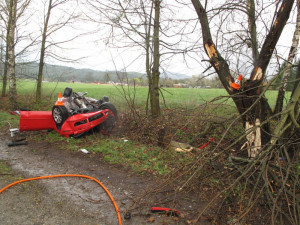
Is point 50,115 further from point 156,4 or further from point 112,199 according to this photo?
point 156,4

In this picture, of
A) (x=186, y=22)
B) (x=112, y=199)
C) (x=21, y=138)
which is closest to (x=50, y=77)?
(x=21, y=138)

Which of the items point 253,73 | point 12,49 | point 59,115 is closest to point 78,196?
point 59,115

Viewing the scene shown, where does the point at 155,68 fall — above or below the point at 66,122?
above

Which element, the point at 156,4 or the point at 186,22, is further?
the point at 156,4

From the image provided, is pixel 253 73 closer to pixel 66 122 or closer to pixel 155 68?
pixel 155 68

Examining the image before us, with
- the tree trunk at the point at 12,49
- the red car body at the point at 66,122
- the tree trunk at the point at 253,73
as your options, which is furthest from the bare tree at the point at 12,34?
the tree trunk at the point at 253,73

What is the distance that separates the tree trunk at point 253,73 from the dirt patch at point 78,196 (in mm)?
1929

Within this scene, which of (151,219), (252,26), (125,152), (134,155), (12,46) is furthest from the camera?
(12,46)

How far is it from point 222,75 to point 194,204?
109 inches

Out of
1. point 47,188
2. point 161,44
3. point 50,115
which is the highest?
point 161,44

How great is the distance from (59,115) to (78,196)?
349cm

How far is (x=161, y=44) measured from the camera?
283 inches

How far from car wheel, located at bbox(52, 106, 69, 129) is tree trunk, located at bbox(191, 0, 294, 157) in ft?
13.8

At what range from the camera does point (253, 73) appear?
438cm
